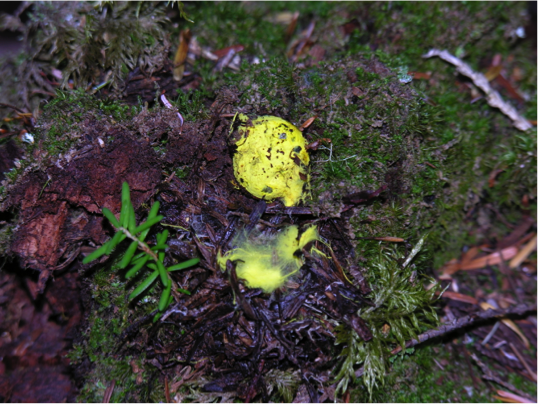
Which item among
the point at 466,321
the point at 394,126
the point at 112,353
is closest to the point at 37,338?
the point at 112,353

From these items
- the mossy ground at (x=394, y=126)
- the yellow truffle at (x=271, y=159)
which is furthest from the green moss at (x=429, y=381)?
the yellow truffle at (x=271, y=159)

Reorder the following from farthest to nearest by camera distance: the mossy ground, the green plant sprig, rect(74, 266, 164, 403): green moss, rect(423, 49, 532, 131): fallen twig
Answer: rect(423, 49, 532, 131): fallen twig → the mossy ground → rect(74, 266, 164, 403): green moss → the green plant sprig

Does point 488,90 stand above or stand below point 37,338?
above

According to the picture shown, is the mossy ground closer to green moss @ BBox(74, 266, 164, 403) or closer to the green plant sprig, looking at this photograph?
green moss @ BBox(74, 266, 164, 403)

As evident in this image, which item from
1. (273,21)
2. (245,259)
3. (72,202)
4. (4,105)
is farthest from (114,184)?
(273,21)

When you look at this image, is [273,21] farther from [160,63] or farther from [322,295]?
[322,295]

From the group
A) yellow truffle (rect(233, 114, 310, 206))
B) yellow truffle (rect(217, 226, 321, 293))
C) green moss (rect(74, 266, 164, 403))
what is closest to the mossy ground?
green moss (rect(74, 266, 164, 403))

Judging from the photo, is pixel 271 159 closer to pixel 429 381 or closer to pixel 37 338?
pixel 429 381
